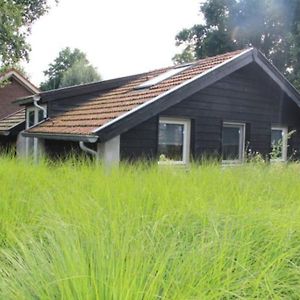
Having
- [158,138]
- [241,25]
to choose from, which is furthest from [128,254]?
[241,25]

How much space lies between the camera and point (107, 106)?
9.54 meters

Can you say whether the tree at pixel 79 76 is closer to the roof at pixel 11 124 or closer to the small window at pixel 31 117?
the roof at pixel 11 124

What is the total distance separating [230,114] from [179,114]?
1.86m

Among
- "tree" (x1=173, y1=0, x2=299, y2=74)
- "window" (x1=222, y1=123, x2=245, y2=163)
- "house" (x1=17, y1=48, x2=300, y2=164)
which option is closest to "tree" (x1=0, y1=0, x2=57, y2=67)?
"house" (x1=17, y1=48, x2=300, y2=164)

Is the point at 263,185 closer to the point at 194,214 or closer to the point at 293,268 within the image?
the point at 194,214

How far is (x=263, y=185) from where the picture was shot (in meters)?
4.05

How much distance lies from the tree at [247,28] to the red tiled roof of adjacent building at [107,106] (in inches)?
660

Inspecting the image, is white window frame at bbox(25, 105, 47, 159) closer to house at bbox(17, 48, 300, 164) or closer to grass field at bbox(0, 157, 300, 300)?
house at bbox(17, 48, 300, 164)

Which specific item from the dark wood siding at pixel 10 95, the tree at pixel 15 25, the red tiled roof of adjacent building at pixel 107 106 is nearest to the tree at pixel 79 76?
the dark wood siding at pixel 10 95

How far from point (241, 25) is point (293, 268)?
88.5 feet

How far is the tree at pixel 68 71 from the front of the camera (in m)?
39.2

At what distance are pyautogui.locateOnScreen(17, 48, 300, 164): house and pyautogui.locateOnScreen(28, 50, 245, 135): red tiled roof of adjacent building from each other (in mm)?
44

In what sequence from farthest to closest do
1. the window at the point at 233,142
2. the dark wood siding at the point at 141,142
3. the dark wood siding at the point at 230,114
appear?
the window at the point at 233,142, the dark wood siding at the point at 230,114, the dark wood siding at the point at 141,142

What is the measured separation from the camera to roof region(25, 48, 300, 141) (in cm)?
782
